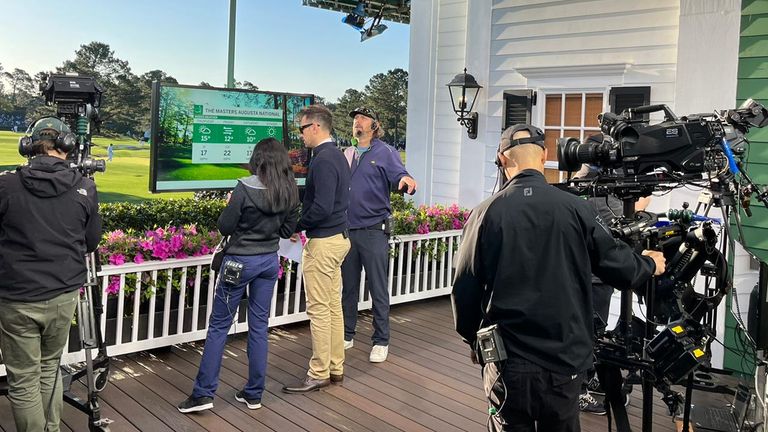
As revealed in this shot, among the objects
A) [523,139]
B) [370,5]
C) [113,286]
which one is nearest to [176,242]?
[113,286]

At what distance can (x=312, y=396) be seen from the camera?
4305mm

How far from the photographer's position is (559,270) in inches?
92.5

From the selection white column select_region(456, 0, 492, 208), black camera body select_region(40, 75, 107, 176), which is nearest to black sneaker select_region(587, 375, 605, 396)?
black camera body select_region(40, 75, 107, 176)

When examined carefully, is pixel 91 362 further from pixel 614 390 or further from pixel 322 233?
pixel 614 390

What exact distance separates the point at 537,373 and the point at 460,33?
6.48 m

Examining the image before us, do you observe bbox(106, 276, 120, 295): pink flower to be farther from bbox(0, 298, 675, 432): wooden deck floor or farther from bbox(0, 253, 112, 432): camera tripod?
bbox(0, 253, 112, 432): camera tripod

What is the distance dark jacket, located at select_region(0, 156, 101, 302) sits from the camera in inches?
117

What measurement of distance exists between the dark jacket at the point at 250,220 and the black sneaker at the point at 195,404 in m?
0.91

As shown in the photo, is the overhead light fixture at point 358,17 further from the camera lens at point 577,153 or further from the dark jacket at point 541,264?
the dark jacket at point 541,264

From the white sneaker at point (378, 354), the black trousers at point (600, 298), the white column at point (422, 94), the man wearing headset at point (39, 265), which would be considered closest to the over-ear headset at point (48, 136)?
the man wearing headset at point (39, 265)

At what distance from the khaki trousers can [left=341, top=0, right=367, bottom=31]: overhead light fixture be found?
8.91 meters

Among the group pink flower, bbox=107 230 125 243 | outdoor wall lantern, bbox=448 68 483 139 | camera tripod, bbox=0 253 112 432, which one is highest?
outdoor wall lantern, bbox=448 68 483 139

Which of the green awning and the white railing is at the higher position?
the green awning

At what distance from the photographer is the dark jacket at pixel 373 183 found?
195 inches
